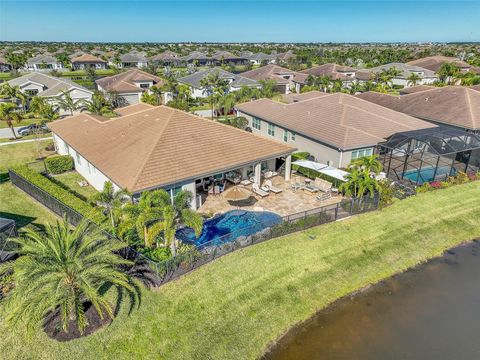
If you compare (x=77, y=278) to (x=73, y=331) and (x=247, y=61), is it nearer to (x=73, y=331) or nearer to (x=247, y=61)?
(x=73, y=331)

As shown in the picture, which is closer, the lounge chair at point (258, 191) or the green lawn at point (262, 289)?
the green lawn at point (262, 289)

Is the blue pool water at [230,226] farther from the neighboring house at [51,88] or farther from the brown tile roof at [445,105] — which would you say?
the neighboring house at [51,88]

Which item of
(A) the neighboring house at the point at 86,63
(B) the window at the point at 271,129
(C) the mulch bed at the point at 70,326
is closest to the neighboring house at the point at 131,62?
(A) the neighboring house at the point at 86,63

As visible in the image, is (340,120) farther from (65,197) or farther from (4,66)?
(4,66)

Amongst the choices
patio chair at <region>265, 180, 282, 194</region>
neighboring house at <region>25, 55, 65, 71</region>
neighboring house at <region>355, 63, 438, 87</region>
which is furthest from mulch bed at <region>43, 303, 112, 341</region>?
neighboring house at <region>25, 55, 65, 71</region>

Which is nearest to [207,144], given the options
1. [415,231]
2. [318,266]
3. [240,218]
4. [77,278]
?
[240,218]

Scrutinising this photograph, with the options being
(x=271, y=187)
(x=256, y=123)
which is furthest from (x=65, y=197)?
(x=256, y=123)
